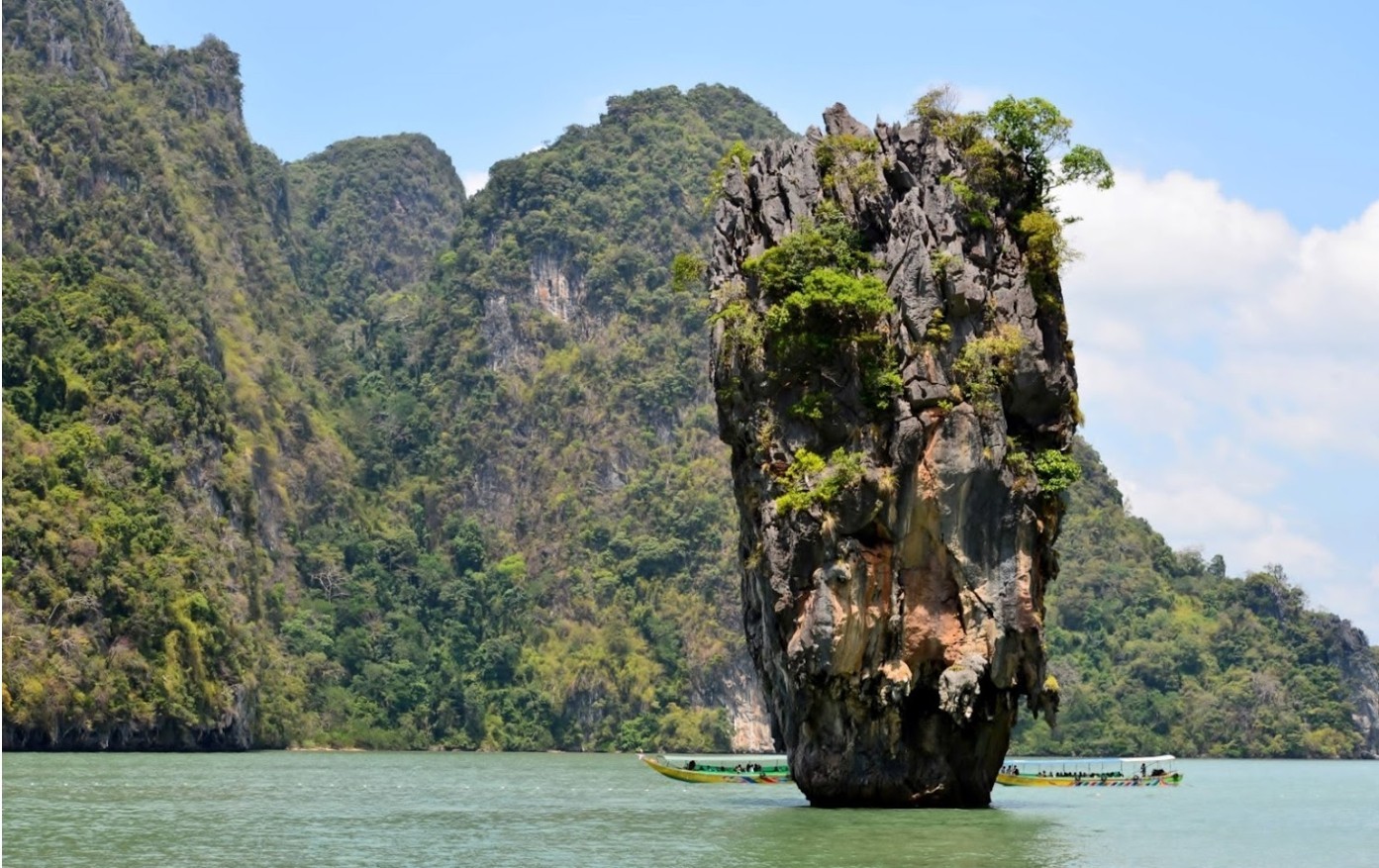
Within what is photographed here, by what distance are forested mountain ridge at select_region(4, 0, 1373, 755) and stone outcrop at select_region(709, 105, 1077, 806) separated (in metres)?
38.5

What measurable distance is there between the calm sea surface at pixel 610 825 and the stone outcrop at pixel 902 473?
5.66 ft

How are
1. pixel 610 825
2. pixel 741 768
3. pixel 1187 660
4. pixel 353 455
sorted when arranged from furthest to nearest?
pixel 353 455 < pixel 1187 660 < pixel 741 768 < pixel 610 825

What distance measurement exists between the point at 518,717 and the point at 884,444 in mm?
71965

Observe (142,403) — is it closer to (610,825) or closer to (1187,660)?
(610,825)

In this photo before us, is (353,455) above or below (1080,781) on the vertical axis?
above

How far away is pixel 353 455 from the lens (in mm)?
128000

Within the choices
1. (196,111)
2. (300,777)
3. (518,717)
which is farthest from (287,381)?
(300,777)

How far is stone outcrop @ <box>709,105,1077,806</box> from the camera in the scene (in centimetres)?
3459

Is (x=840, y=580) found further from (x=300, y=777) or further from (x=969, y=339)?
(x=300, y=777)

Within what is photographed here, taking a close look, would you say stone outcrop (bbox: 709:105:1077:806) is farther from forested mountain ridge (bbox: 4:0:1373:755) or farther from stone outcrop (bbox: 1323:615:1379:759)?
stone outcrop (bbox: 1323:615:1379:759)

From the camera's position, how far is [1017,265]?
122 ft

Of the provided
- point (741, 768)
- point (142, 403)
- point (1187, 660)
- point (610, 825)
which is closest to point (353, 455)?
point (142, 403)

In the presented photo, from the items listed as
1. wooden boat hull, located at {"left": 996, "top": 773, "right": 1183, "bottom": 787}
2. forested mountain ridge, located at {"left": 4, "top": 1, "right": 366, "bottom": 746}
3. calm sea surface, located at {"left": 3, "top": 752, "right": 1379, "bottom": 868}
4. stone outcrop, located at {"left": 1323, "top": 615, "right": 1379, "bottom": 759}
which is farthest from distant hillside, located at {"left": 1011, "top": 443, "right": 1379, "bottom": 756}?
wooden boat hull, located at {"left": 996, "top": 773, "right": 1183, "bottom": 787}

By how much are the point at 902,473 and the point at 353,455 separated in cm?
9685
